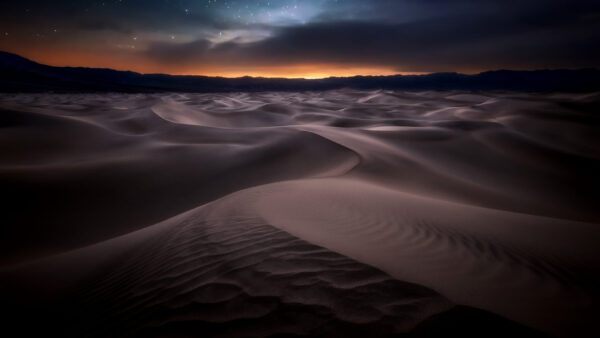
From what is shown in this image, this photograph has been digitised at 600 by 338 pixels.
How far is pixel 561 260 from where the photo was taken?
6.23ft

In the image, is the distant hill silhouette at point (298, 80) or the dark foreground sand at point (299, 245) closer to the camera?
the dark foreground sand at point (299, 245)

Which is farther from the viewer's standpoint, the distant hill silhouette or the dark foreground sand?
the distant hill silhouette

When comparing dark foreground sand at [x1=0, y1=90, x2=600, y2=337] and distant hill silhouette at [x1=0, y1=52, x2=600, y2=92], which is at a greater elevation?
distant hill silhouette at [x1=0, y1=52, x2=600, y2=92]

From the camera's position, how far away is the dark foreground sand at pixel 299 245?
128cm

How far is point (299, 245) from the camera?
1.74 meters

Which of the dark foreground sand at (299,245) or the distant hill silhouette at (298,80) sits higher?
the distant hill silhouette at (298,80)

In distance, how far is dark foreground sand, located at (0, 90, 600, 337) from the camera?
4.20 feet

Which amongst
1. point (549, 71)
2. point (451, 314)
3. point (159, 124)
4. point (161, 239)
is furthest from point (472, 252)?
point (549, 71)

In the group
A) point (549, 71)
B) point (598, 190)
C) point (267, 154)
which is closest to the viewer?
point (598, 190)

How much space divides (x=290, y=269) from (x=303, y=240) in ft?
0.92

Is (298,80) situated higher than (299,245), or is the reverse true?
(298,80)

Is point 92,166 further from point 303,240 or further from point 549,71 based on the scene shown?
point 549,71

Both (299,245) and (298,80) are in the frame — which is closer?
(299,245)

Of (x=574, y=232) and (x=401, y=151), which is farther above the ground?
(x=401, y=151)
